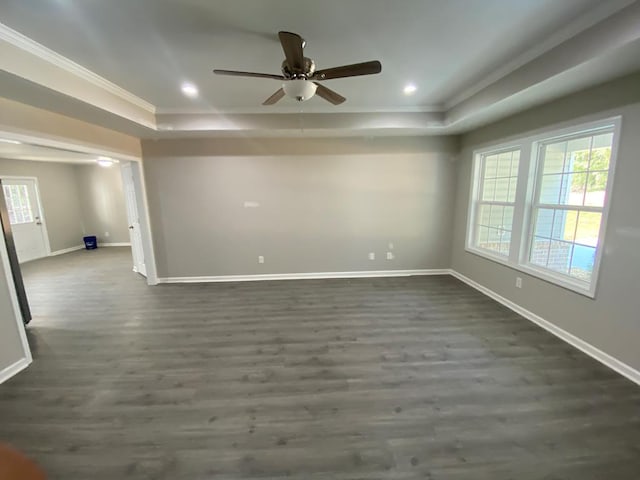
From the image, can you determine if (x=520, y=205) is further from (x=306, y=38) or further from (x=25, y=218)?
(x=25, y=218)

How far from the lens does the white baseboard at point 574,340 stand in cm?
231

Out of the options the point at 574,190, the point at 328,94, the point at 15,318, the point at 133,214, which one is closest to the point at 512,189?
the point at 574,190

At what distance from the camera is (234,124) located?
3.96m

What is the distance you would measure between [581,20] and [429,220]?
321 centimetres

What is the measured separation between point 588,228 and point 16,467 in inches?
169

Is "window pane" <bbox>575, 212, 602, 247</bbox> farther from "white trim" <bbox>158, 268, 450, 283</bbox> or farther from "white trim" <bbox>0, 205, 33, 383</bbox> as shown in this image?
"white trim" <bbox>0, 205, 33, 383</bbox>

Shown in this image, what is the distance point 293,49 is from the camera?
1.81 m

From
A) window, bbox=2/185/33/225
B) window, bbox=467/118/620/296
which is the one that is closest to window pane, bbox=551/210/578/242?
window, bbox=467/118/620/296

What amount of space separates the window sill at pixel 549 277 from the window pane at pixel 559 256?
0.11m

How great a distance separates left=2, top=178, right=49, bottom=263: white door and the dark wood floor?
4495 mm

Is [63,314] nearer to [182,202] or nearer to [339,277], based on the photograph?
[182,202]

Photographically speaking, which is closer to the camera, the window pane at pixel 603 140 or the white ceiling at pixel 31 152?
the window pane at pixel 603 140

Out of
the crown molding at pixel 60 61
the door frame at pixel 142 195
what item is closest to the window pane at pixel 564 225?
the crown molding at pixel 60 61

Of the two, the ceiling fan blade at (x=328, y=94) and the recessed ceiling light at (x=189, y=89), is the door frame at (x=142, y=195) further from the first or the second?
the ceiling fan blade at (x=328, y=94)
